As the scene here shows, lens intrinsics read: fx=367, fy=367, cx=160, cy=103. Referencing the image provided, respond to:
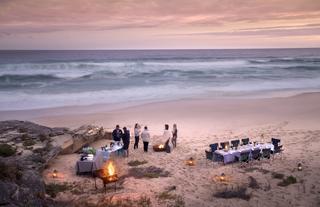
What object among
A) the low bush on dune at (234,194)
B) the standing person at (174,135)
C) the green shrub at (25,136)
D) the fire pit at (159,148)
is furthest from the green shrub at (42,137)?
the low bush on dune at (234,194)

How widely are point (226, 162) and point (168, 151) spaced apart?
2670mm

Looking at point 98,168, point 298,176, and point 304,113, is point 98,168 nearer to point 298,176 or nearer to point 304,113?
point 298,176

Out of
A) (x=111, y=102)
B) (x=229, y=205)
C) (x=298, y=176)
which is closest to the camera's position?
(x=229, y=205)

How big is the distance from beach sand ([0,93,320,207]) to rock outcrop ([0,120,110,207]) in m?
0.60

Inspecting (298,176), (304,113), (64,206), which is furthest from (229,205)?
(304,113)

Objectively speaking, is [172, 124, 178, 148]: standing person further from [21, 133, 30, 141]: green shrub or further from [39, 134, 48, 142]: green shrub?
[21, 133, 30, 141]: green shrub

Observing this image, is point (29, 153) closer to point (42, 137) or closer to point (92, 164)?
point (42, 137)

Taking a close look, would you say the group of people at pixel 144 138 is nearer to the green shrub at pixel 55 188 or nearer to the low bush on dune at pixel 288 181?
the green shrub at pixel 55 188

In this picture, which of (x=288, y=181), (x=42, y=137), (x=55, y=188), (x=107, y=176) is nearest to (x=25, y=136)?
(x=42, y=137)

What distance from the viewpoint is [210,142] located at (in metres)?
16.2

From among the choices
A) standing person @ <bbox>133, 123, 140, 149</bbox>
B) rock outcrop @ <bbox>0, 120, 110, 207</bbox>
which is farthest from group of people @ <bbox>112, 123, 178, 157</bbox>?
rock outcrop @ <bbox>0, 120, 110, 207</bbox>

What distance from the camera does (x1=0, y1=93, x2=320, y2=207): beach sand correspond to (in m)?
10.5

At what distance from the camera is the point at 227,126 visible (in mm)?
19094

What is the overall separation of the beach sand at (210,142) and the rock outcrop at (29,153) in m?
0.60
